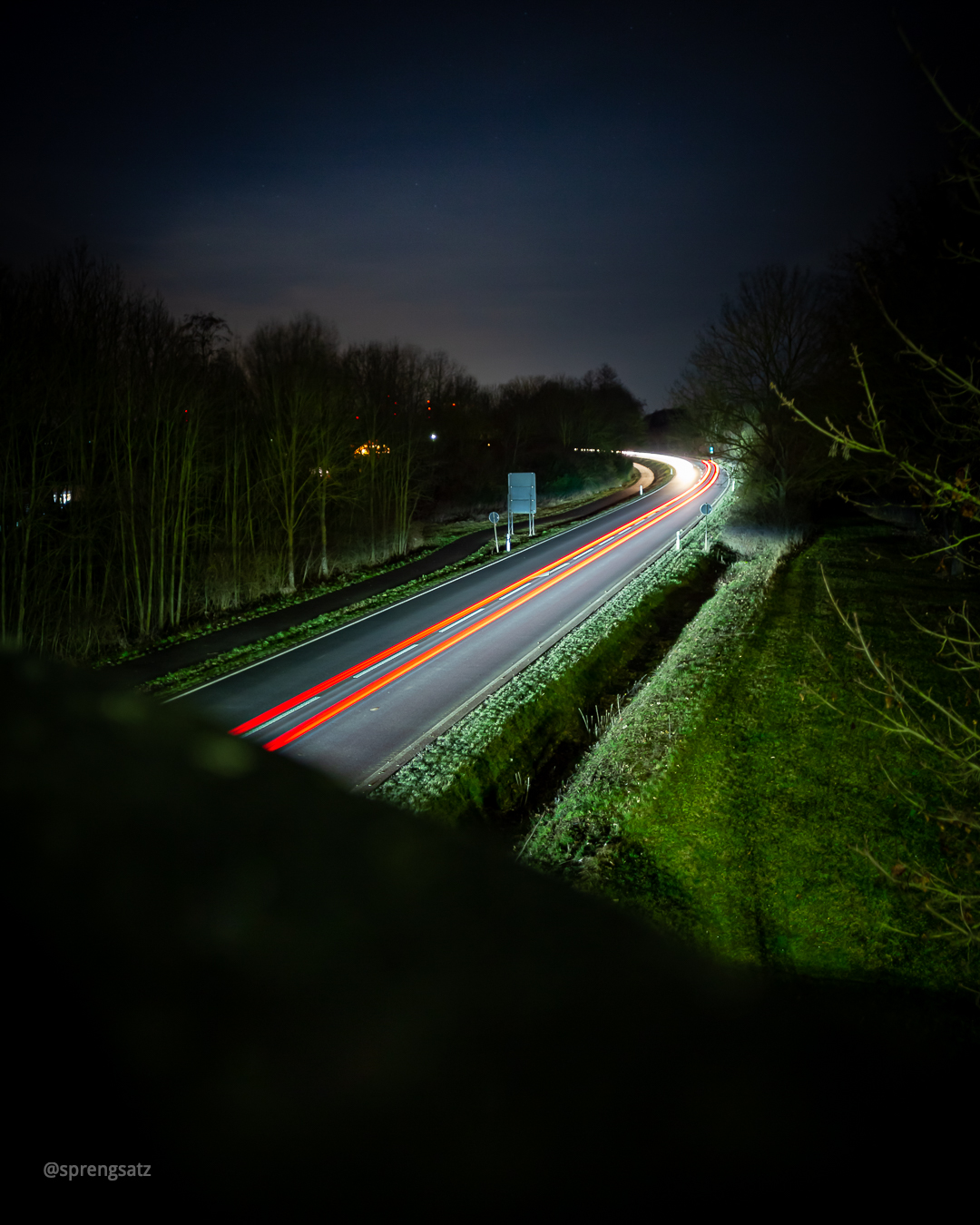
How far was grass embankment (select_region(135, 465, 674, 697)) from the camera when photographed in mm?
17141

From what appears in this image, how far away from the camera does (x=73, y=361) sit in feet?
60.1

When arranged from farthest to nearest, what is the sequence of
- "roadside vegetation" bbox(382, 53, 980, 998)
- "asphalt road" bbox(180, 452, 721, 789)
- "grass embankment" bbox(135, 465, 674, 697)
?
"grass embankment" bbox(135, 465, 674, 697) < "asphalt road" bbox(180, 452, 721, 789) < "roadside vegetation" bbox(382, 53, 980, 998)

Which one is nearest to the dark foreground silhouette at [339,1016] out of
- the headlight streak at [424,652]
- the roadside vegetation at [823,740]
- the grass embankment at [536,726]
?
the headlight streak at [424,652]

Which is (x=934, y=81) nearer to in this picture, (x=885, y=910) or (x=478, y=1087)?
(x=478, y=1087)

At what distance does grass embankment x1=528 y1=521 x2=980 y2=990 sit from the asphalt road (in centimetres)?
344

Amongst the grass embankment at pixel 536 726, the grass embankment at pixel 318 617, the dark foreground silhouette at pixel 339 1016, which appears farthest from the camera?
the grass embankment at pixel 318 617

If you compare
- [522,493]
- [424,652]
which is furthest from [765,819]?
[522,493]

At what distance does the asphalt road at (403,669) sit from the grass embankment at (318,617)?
0.63 m

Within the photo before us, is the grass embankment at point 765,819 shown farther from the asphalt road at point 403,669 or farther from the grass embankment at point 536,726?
the asphalt road at point 403,669

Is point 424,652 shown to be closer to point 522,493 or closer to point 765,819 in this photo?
point 765,819

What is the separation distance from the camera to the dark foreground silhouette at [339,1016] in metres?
0.89

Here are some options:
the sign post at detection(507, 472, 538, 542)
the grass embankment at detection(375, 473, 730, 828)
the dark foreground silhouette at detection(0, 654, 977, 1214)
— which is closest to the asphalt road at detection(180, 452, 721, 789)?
the grass embankment at detection(375, 473, 730, 828)

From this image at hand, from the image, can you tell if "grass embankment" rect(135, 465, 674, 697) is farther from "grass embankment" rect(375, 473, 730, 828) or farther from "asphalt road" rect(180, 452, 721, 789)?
"grass embankment" rect(375, 473, 730, 828)

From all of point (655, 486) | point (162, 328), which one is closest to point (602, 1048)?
point (162, 328)
